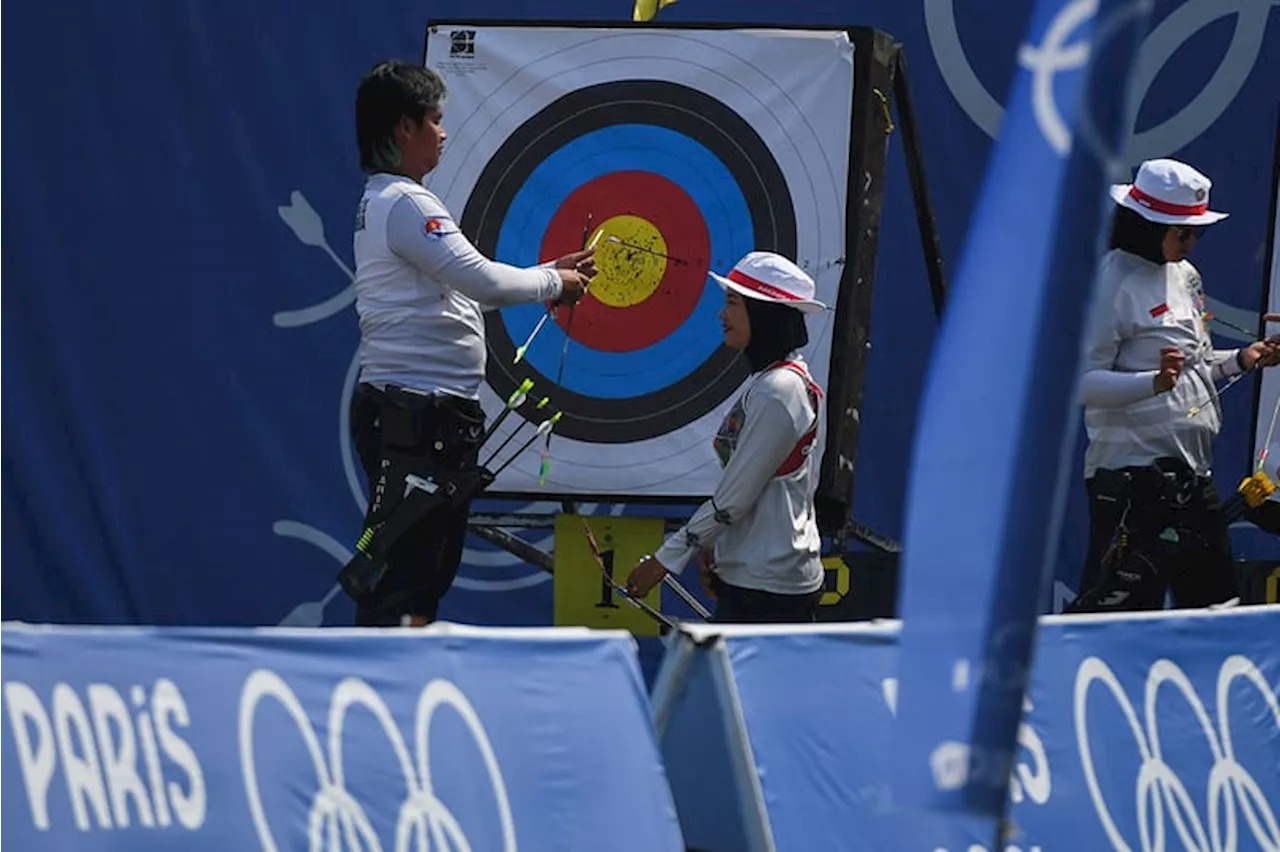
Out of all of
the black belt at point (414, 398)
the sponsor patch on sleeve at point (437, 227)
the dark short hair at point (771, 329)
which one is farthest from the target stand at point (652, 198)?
the sponsor patch on sleeve at point (437, 227)

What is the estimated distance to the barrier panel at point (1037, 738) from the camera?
10.0 feet

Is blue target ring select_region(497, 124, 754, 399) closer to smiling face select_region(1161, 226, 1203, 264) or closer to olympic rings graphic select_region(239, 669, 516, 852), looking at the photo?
smiling face select_region(1161, 226, 1203, 264)

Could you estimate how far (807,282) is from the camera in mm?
4547

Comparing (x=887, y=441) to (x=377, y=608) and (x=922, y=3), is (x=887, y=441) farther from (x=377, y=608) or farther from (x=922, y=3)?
(x=377, y=608)

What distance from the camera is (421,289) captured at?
171 inches

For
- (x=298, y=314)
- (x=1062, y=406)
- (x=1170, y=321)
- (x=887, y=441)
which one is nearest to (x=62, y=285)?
(x=298, y=314)

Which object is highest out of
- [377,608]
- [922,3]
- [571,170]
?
[922,3]

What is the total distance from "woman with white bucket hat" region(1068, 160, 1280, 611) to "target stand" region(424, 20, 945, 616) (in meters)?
0.63

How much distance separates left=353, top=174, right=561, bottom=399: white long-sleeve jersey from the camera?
4.30 meters

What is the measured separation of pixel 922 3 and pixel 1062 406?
4.45m

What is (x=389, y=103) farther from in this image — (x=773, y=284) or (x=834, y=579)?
(x=834, y=579)

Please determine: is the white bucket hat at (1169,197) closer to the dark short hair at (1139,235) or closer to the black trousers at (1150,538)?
the dark short hair at (1139,235)

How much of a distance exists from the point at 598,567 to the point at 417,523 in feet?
3.08

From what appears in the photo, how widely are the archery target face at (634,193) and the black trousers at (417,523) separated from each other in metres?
0.97
